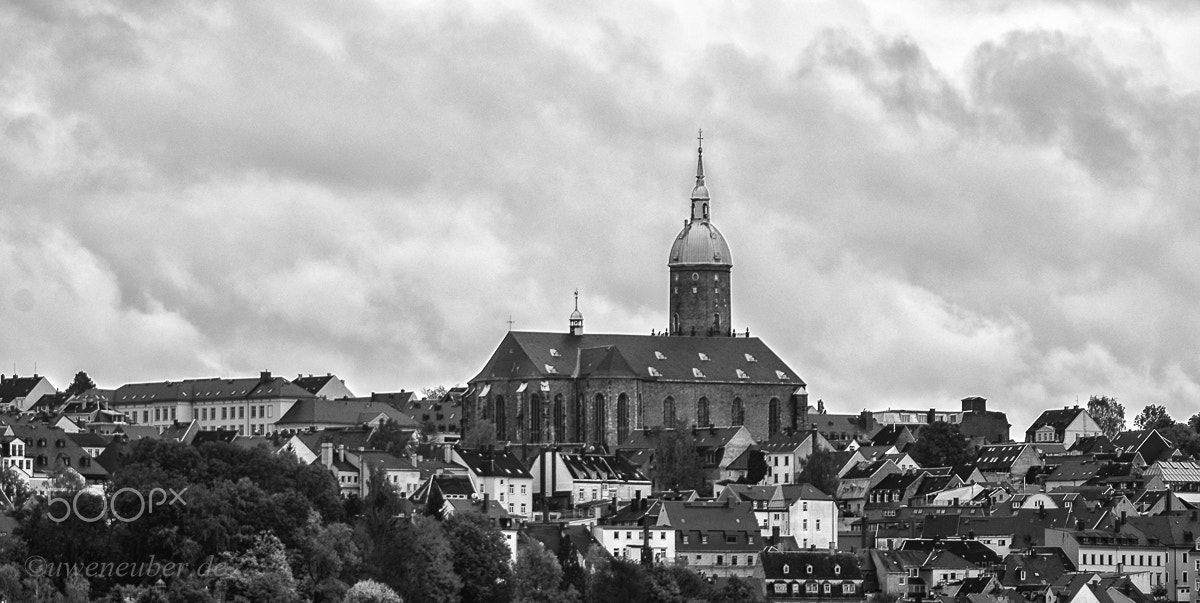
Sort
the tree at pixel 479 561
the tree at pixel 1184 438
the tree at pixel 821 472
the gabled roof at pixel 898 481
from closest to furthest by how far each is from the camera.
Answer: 1. the tree at pixel 479 561
2. the tree at pixel 821 472
3. the gabled roof at pixel 898 481
4. the tree at pixel 1184 438

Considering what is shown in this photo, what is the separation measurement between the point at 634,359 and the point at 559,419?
17.3 ft

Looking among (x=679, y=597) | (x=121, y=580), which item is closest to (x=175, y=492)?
(x=121, y=580)

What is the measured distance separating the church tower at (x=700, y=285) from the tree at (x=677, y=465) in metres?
13.6

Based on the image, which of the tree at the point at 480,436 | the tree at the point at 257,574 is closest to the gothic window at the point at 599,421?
the tree at the point at 480,436

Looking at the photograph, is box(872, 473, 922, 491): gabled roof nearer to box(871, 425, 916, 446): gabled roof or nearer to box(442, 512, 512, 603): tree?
box(871, 425, 916, 446): gabled roof

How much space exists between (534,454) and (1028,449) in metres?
23.9

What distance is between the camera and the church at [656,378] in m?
159

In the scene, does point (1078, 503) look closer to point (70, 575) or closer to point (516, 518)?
point (516, 518)

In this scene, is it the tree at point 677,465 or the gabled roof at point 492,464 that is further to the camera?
the tree at point 677,465

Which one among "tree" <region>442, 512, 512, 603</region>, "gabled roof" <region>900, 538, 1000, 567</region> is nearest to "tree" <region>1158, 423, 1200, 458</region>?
"gabled roof" <region>900, 538, 1000, 567</region>

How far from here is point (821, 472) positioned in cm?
14688

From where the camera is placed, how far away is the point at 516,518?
13175 cm
